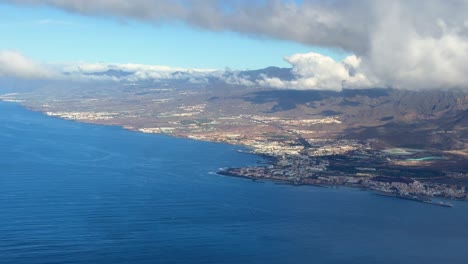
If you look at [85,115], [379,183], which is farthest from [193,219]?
[85,115]

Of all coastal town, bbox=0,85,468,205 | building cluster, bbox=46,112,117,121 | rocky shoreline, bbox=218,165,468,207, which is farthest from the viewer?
building cluster, bbox=46,112,117,121

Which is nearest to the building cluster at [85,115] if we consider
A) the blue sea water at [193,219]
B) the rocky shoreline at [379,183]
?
the blue sea water at [193,219]

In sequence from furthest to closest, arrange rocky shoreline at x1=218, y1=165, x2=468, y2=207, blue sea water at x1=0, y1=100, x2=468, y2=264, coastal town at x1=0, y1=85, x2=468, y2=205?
coastal town at x1=0, y1=85, x2=468, y2=205 → rocky shoreline at x1=218, y1=165, x2=468, y2=207 → blue sea water at x1=0, y1=100, x2=468, y2=264

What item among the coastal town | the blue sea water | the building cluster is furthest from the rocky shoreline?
the building cluster

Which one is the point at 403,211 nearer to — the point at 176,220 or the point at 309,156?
the point at 176,220

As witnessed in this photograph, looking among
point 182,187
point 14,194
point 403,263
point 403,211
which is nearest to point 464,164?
point 403,211

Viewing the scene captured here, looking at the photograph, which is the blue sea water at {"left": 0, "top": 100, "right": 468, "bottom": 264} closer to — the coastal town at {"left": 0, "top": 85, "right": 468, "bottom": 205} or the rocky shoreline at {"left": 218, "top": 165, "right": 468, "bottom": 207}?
the rocky shoreline at {"left": 218, "top": 165, "right": 468, "bottom": 207}

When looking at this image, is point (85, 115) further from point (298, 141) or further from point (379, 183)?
point (379, 183)

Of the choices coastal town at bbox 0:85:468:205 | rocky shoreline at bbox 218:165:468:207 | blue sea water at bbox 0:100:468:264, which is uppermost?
coastal town at bbox 0:85:468:205

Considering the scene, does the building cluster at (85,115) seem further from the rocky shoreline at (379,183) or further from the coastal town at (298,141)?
the rocky shoreline at (379,183)
